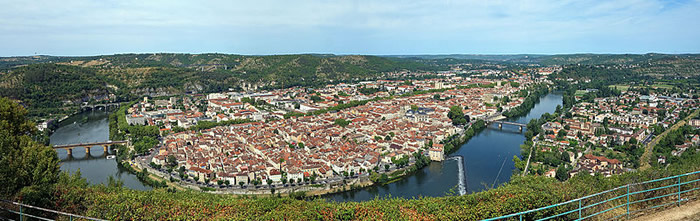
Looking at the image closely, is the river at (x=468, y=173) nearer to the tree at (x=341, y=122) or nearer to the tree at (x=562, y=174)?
the tree at (x=562, y=174)

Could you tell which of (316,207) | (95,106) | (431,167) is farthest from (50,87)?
(316,207)

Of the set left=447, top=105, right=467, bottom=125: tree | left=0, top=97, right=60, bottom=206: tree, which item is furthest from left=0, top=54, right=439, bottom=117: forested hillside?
left=0, top=97, right=60, bottom=206: tree

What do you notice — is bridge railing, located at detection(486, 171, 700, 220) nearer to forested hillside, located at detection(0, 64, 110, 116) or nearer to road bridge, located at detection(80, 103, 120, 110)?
forested hillside, located at detection(0, 64, 110, 116)

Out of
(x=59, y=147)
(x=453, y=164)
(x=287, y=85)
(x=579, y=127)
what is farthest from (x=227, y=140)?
(x=287, y=85)

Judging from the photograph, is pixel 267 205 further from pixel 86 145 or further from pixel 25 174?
pixel 86 145

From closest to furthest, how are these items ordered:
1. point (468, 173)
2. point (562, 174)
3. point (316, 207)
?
point (316, 207) → point (562, 174) → point (468, 173)

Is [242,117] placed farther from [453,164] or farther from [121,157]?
[453,164]

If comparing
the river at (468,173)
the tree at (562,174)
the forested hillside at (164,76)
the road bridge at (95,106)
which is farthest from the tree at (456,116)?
the road bridge at (95,106)
